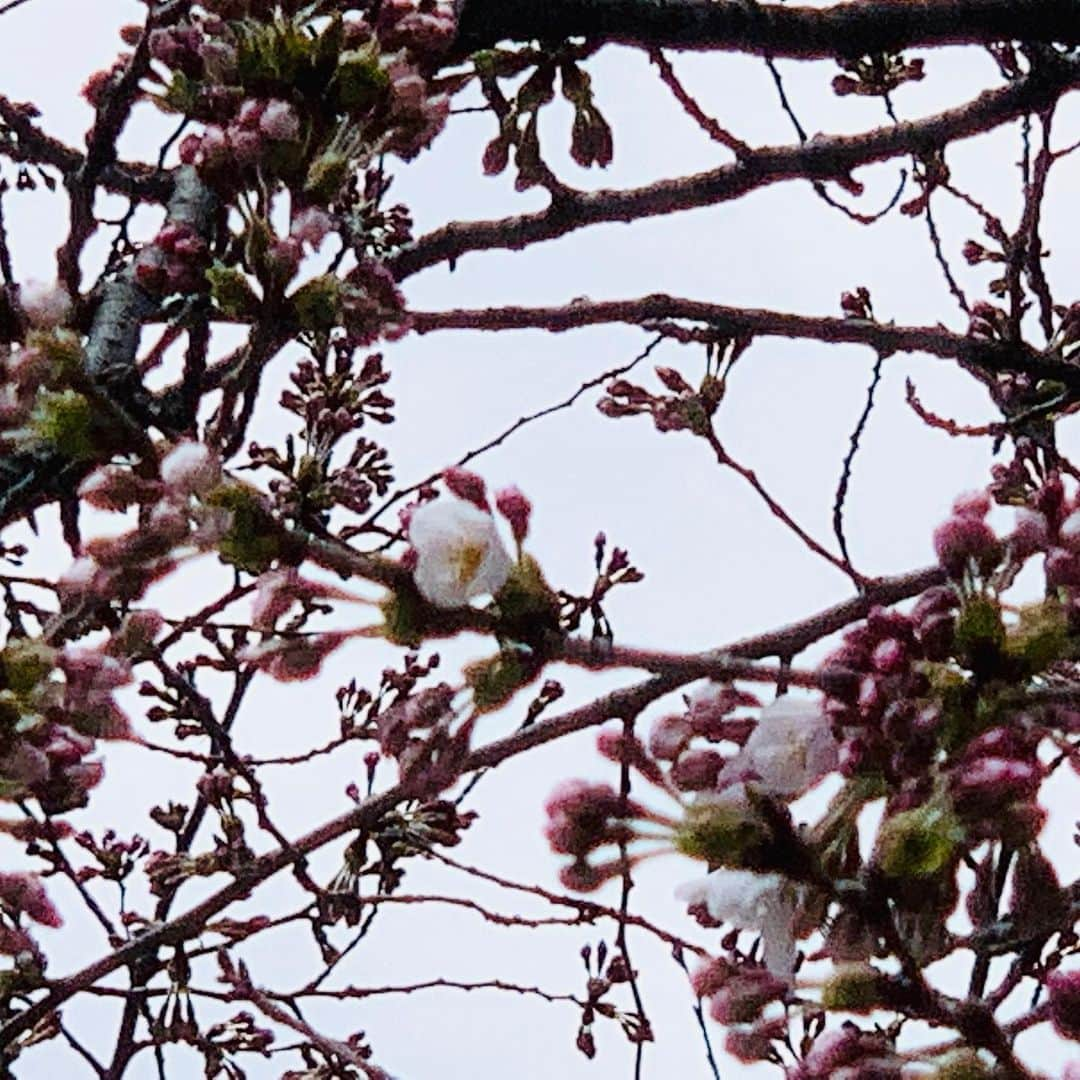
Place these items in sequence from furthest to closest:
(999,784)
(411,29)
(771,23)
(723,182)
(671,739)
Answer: (723,182)
(771,23)
(411,29)
(671,739)
(999,784)

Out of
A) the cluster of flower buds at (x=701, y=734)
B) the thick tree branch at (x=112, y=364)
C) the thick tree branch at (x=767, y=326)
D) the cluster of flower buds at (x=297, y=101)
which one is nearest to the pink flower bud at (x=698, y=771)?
the cluster of flower buds at (x=701, y=734)

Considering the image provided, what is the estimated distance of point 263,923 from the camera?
184 centimetres

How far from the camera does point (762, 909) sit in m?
0.72

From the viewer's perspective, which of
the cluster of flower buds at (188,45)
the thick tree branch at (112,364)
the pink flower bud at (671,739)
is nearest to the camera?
the pink flower bud at (671,739)

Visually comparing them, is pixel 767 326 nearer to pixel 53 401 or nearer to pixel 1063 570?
pixel 1063 570

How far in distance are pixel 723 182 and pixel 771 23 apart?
362mm

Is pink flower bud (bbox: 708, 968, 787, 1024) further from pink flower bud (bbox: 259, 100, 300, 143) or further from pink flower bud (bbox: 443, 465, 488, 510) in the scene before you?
pink flower bud (bbox: 259, 100, 300, 143)

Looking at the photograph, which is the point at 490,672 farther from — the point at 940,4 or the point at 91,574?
the point at 940,4

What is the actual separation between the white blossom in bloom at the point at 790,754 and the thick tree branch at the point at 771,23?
1.07m

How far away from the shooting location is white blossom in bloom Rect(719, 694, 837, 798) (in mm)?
Result: 741

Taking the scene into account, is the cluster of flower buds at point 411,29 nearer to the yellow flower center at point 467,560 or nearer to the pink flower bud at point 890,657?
the yellow flower center at point 467,560

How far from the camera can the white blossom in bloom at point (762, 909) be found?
0.71 m

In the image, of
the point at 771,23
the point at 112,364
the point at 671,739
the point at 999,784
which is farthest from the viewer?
the point at 771,23

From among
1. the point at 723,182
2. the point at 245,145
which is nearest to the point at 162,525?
the point at 245,145
